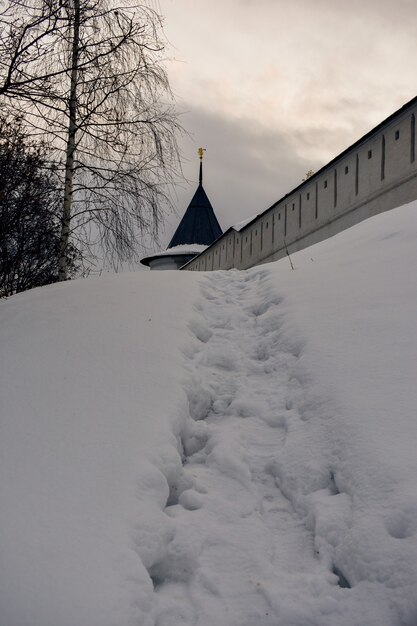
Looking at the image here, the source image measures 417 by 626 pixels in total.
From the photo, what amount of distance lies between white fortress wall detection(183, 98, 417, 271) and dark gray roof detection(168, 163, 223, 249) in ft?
69.7

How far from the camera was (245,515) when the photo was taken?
8.79ft

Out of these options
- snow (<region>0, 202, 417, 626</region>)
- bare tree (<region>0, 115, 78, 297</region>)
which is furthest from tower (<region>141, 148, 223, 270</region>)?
snow (<region>0, 202, 417, 626</region>)

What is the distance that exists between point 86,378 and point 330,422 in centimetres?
168

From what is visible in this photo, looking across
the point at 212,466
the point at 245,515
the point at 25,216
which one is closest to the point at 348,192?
the point at 25,216

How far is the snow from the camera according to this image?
81.1 inches

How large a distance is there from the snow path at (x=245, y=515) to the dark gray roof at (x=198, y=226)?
35050 millimetres

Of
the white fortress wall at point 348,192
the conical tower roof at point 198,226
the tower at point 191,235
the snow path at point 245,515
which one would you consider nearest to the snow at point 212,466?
the snow path at point 245,515

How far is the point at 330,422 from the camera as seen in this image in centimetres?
309

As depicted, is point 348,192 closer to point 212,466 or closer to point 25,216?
point 25,216

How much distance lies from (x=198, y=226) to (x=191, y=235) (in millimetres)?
977

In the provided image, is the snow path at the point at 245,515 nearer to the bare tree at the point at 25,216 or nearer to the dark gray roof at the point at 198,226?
the bare tree at the point at 25,216

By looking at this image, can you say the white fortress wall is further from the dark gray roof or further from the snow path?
the dark gray roof

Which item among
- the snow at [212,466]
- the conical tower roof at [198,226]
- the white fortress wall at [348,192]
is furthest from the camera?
the conical tower roof at [198,226]

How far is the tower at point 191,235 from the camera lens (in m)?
37.7
